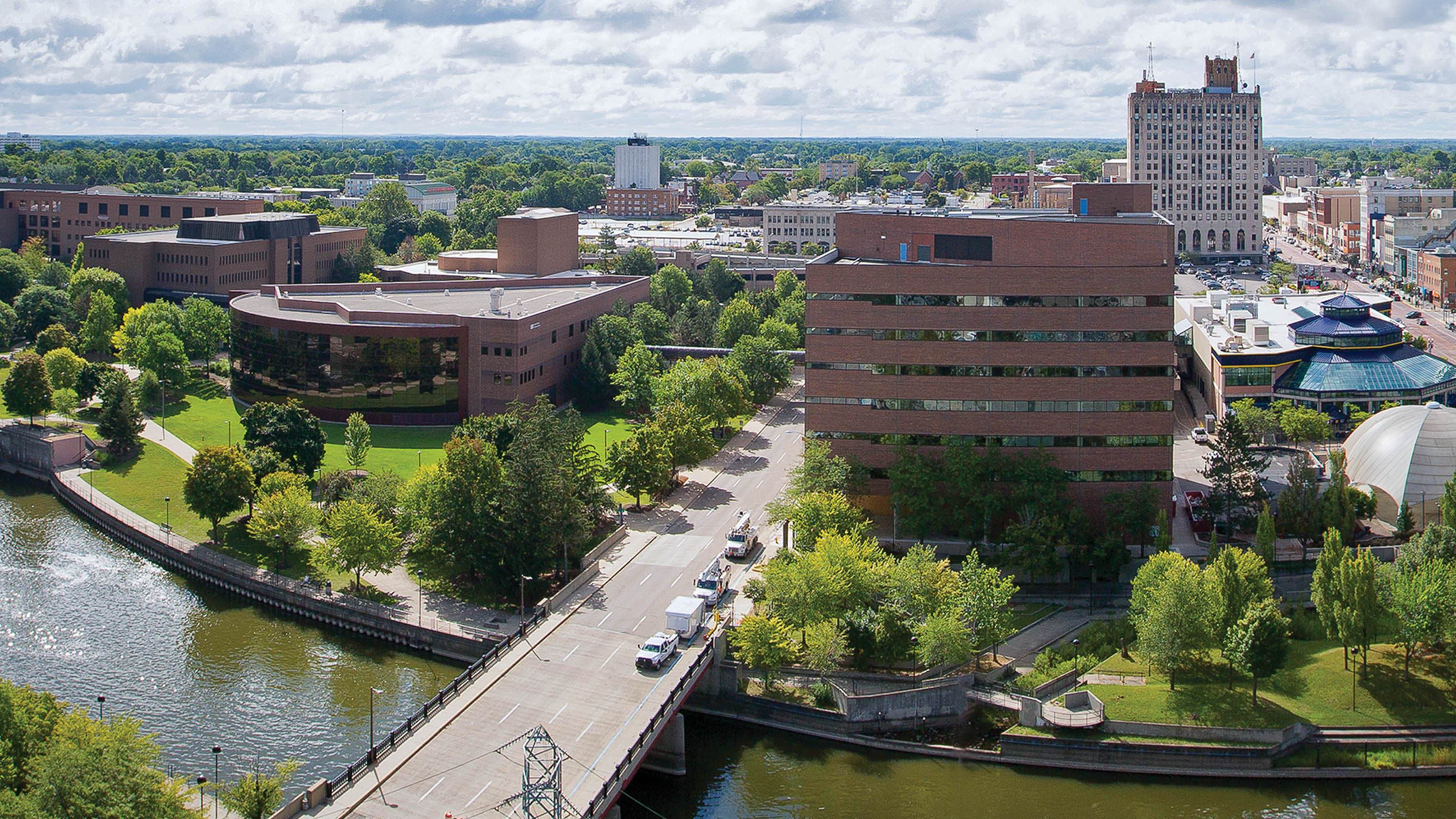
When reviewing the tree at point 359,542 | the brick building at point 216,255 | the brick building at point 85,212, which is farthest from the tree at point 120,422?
the brick building at point 85,212

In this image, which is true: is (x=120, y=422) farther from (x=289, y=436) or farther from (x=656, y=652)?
(x=656, y=652)

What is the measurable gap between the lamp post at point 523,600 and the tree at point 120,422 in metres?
43.3

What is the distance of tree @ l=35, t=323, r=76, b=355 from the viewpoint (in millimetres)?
131500

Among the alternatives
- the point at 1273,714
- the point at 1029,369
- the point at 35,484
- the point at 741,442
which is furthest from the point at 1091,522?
the point at 35,484

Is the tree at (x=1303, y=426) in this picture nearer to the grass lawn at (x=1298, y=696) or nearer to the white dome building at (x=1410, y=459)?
the white dome building at (x=1410, y=459)

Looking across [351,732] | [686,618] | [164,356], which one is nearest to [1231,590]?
[686,618]

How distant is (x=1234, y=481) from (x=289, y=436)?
59015mm

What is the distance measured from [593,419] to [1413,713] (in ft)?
228

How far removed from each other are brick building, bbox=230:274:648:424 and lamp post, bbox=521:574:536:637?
31.8 m

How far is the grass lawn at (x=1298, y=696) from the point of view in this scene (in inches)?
2397

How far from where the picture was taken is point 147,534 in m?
86.2

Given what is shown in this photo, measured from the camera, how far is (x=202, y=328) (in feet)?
433

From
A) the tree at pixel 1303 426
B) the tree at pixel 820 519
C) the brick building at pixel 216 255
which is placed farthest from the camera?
the brick building at pixel 216 255

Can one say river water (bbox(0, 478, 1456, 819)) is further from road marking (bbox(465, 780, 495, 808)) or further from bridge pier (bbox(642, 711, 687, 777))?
road marking (bbox(465, 780, 495, 808))
